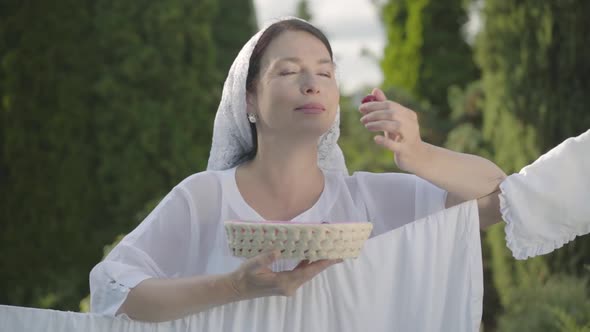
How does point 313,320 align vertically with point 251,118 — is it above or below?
below

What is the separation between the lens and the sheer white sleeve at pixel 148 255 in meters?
2.26

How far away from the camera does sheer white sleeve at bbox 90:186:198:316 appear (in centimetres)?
226

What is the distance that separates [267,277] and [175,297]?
0.32 metres

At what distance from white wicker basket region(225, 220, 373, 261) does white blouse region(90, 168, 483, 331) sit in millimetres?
324

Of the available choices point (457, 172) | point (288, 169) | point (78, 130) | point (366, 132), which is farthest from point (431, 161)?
point (366, 132)

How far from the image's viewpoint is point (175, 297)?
2.16 metres

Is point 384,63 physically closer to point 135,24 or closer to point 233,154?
point 135,24

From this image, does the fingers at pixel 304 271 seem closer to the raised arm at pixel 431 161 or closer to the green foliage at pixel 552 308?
the raised arm at pixel 431 161

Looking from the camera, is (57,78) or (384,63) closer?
(57,78)

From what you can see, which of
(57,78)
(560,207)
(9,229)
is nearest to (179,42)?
(57,78)

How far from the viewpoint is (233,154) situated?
2.61 m

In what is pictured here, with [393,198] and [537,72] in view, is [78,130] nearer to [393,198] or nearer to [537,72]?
[537,72]

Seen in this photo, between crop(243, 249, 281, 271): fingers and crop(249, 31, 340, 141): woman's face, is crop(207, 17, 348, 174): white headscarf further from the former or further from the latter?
crop(243, 249, 281, 271): fingers

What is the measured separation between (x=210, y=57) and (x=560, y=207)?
23.8ft
